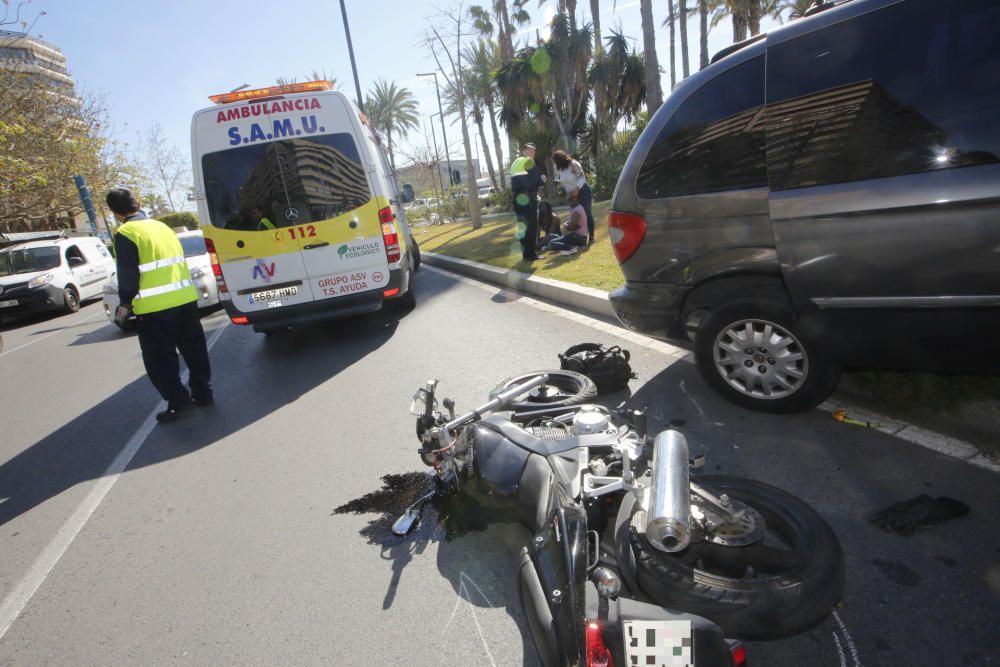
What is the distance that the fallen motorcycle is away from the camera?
1.30 meters

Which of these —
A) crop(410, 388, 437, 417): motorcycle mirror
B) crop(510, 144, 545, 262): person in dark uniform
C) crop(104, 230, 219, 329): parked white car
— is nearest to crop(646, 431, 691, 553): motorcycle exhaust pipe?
crop(410, 388, 437, 417): motorcycle mirror

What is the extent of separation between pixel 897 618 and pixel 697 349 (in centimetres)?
176

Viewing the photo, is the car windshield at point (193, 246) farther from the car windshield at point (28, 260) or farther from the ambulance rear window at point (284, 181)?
the car windshield at point (28, 260)

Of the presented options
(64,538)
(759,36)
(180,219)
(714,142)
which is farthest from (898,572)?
(180,219)

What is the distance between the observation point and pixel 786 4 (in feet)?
90.3

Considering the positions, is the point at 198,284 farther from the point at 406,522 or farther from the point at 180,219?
the point at 180,219

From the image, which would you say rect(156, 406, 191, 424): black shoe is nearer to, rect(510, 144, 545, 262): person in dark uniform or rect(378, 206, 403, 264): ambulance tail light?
rect(378, 206, 403, 264): ambulance tail light

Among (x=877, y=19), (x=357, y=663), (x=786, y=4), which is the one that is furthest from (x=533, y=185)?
(x=786, y=4)

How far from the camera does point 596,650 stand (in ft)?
4.11

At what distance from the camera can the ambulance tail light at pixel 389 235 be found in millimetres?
6047

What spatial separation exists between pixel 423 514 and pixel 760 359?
2097 mm

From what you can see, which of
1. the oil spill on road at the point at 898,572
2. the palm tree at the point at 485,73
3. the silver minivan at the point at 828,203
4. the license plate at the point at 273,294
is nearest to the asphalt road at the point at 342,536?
the oil spill on road at the point at 898,572

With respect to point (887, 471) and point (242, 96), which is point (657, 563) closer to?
point (887, 471)

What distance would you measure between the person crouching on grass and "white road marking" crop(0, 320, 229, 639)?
6.16 metres
